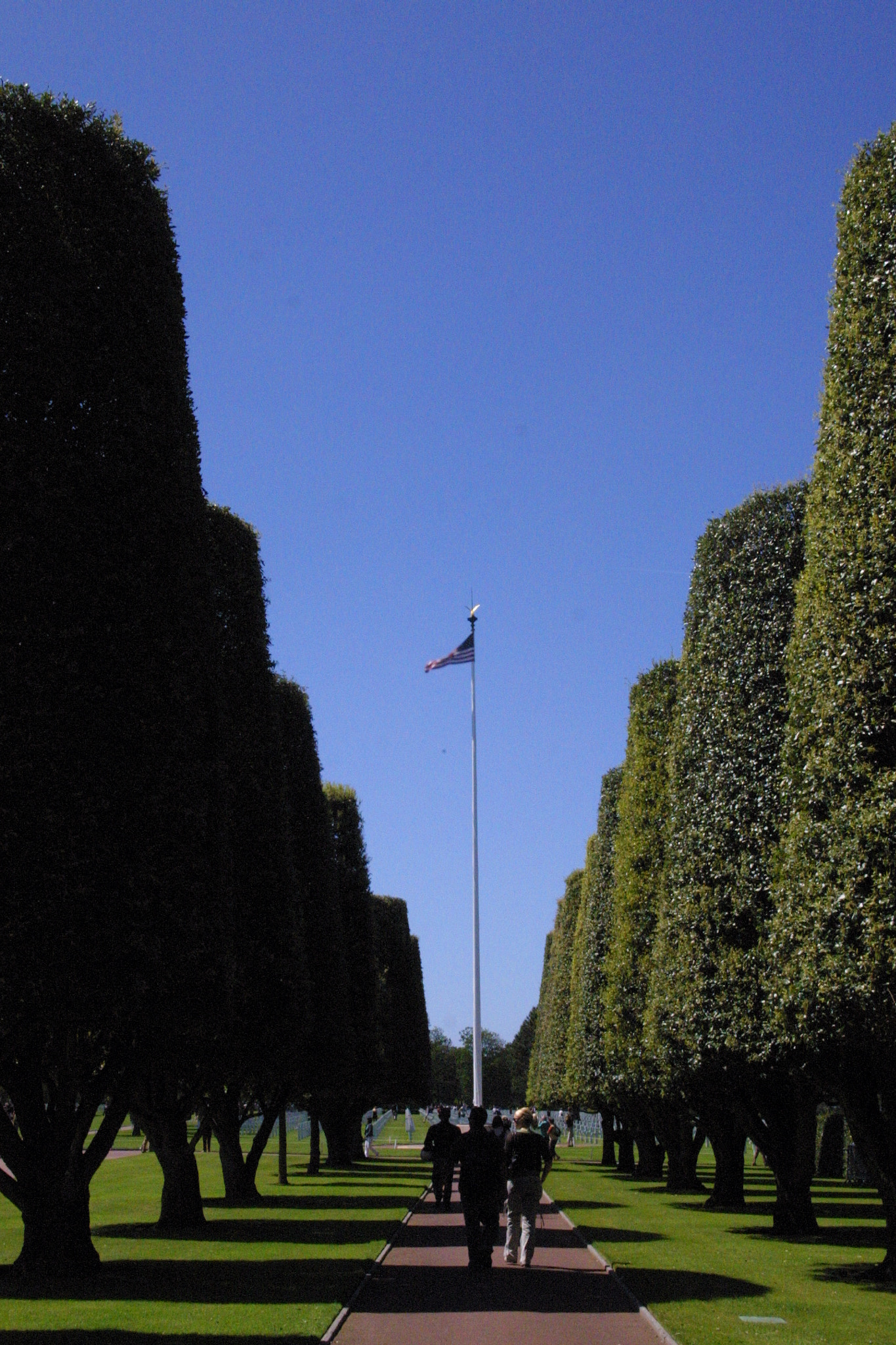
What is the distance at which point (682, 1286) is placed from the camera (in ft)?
49.3

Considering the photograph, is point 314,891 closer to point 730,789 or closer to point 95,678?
point 730,789

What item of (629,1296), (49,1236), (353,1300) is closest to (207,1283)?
(49,1236)

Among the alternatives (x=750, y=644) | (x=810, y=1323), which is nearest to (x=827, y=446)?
(x=750, y=644)

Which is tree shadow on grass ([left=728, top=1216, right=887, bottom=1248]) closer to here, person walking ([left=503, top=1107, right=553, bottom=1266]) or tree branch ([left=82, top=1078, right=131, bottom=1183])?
person walking ([left=503, top=1107, right=553, bottom=1266])

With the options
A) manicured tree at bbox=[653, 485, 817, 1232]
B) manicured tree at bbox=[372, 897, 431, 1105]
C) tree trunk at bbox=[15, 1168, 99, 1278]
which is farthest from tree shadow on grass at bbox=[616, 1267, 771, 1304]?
manicured tree at bbox=[372, 897, 431, 1105]

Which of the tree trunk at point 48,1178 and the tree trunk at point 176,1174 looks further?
the tree trunk at point 176,1174

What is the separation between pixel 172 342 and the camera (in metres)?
17.8

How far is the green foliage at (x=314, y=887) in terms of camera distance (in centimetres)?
3319

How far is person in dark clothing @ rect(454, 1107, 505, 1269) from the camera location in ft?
51.2

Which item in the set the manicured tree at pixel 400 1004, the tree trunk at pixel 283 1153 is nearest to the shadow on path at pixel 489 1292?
Result: the tree trunk at pixel 283 1153

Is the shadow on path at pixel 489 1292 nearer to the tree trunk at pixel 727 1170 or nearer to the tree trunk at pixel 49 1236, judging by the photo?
the tree trunk at pixel 49 1236

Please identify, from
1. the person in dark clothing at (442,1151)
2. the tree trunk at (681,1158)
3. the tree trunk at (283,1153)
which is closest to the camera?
the person in dark clothing at (442,1151)

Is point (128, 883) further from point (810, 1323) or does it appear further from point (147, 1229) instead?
point (147, 1229)

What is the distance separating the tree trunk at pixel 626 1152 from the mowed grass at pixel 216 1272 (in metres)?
15.7
